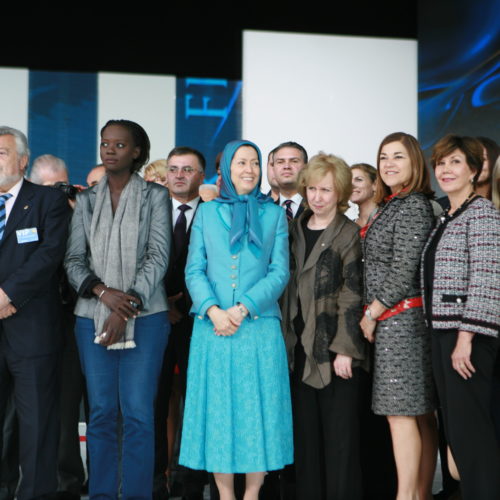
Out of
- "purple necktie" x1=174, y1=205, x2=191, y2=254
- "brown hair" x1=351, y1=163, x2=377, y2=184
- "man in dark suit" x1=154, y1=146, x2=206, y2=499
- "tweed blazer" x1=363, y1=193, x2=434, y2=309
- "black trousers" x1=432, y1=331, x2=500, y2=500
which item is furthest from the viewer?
"brown hair" x1=351, y1=163, x2=377, y2=184

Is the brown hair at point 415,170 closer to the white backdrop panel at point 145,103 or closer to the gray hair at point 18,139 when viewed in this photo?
the gray hair at point 18,139

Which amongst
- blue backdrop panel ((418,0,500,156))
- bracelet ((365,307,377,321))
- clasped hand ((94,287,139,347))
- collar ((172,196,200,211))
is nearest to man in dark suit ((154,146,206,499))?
collar ((172,196,200,211))

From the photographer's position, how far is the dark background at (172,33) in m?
6.08

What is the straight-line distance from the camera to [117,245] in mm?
3168

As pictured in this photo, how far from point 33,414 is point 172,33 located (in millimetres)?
4081

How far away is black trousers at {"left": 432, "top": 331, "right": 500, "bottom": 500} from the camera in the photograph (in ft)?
9.19

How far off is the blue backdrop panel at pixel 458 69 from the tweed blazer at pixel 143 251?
145 inches

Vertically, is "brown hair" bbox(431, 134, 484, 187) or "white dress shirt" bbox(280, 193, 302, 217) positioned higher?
"brown hair" bbox(431, 134, 484, 187)

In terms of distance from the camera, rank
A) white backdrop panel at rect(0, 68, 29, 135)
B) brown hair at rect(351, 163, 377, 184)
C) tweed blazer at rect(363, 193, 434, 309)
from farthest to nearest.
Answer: white backdrop panel at rect(0, 68, 29, 135) → brown hair at rect(351, 163, 377, 184) → tweed blazer at rect(363, 193, 434, 309)

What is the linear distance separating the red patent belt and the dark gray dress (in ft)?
0.05

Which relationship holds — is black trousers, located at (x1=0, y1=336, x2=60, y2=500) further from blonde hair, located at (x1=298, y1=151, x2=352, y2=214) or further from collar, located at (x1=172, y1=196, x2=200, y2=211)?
blonde hair, located at (x1=298, y1=151, x2=352, y2=214)

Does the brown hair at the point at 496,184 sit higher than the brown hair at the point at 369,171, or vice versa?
the brown hair at the point at 369,171

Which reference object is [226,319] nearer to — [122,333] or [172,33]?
[122,333]

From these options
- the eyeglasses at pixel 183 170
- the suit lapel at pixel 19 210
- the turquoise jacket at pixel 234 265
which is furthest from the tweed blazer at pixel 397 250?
the suit lapel at pixel 19 210
